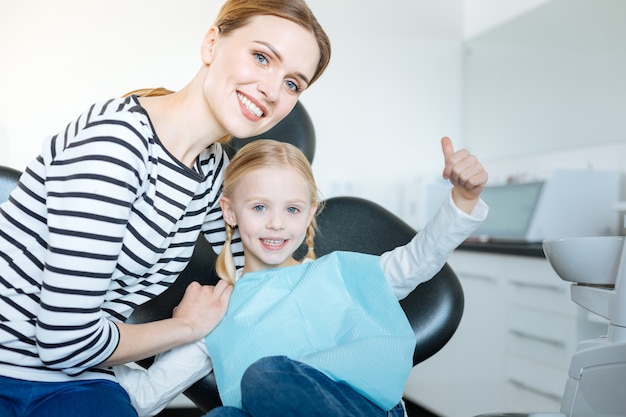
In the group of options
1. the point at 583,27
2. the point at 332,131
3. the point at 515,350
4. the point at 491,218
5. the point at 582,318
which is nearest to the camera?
the point at 582,318

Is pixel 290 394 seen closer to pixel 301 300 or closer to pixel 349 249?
pixel 301 300

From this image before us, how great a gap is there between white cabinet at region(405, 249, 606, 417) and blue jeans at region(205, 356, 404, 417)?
4.26 ft

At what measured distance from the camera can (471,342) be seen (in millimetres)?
2527

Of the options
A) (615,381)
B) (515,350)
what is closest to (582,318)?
(515,350)

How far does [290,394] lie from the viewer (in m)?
0.85

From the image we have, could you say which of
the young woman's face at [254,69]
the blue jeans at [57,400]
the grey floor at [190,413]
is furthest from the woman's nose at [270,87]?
the grey floor at [190,413]

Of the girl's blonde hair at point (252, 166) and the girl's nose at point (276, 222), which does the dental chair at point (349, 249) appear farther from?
the girl's nose at point (276, 222)

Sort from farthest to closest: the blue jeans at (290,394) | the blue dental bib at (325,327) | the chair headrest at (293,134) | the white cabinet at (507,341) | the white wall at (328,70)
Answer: the white wall at (328,70)
the white cabinet at (507,341)
the chair headrest at (293,134)
the blue dental bib at (325,327)
the blue jeans at (290,394)

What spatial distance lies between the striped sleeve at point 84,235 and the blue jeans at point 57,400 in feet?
0.25

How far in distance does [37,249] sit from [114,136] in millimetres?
234

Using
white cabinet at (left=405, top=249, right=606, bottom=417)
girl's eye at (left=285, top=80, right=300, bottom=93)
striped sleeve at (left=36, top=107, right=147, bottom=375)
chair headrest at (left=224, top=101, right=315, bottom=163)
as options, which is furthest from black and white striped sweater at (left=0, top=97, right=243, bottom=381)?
white cabinet at (left=405, top=249, right=606, bottom=417)

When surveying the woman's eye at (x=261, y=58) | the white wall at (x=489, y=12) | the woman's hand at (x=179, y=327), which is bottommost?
the woman's hand at (x=179, y=327)

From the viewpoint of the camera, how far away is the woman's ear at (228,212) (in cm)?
127

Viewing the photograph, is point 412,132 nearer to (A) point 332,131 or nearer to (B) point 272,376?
(A) point 332,131
